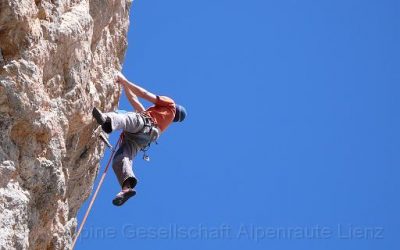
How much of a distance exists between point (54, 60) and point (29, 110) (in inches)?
36.0

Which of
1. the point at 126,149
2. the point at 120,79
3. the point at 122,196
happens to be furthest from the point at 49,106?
the point at 120,79

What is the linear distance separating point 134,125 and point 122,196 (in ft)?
3.39

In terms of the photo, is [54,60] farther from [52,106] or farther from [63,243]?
[63,243]

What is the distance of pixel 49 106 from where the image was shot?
8.30 meters

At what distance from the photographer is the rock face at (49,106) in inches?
294

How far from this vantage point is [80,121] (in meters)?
9.25

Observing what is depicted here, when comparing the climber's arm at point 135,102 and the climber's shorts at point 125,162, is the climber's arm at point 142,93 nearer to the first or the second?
the climber's arm at point 135,102

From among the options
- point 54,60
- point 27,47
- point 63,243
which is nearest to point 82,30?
point 54,60

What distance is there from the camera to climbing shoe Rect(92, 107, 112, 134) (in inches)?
349

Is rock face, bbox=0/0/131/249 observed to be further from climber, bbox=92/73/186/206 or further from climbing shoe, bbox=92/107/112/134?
climber, bbox=92/73/186/206

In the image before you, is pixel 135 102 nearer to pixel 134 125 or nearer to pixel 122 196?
pixel 134 125

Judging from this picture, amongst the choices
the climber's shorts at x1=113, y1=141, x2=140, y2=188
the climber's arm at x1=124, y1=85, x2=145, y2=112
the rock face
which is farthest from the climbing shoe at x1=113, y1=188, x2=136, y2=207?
the climber's arm at x1=124, y1=85, x2=145, y2=112

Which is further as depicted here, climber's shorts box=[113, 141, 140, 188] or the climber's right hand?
the climber's right hand

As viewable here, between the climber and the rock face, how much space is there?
15.2 inches
